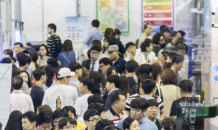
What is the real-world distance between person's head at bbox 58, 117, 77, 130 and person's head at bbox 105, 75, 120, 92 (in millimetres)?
960

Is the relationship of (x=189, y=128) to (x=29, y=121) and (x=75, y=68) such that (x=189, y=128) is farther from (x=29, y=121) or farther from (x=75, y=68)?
(x=75, y=68)

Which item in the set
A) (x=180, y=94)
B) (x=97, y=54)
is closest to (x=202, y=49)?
(x=180, y=94)

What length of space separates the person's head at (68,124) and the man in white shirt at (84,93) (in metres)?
0.66

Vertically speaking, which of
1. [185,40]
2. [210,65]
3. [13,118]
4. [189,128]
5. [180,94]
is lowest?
[13,118]

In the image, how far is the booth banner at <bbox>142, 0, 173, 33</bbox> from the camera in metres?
9.95

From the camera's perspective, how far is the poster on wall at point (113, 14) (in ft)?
32.8

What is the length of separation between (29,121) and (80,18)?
5531 mm

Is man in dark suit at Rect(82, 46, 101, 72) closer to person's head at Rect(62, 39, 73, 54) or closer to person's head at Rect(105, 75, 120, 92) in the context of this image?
person's head at Rect(62, 39, 73, 54)

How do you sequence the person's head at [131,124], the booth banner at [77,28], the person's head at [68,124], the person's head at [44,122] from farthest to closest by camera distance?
1. the booth banner at [77,28]
2. the person's head at [44,122]
3. the person's head at [68,124]
4. the person's head at [131,124]

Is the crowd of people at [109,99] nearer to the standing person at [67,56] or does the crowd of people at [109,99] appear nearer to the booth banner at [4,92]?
the booth banner at [4,92]

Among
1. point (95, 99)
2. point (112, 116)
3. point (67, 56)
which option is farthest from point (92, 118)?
point (67, 56)

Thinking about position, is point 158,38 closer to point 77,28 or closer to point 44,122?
point 77,28

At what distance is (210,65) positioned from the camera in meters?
1.92


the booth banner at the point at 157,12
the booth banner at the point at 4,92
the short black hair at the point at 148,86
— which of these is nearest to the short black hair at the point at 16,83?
the booth banner at the point at 4,92
